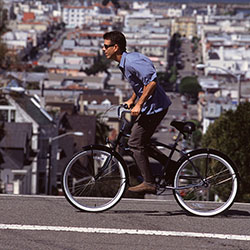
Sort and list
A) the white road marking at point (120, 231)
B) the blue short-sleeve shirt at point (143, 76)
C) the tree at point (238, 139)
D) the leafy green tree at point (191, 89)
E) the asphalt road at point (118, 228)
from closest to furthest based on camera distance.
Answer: the asphalt road at point (118, 228) → the white road marking at point (120, 231) → the blue short-sleeve shirt at point (143, 76) → the tree at point (238, 139) → the leafy green tree at point (191, 89)

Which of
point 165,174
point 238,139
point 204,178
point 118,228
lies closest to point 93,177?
point 165,174

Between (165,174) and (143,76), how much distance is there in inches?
30.6

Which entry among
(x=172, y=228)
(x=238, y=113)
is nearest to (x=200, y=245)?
(x=172, y=228)

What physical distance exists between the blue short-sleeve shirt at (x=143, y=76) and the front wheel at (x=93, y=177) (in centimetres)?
46

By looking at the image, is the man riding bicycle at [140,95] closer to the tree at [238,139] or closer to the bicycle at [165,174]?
the bicycle at [165,174]

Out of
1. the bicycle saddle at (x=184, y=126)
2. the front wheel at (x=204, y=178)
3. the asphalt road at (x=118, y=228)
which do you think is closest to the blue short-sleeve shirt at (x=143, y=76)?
the bicycle saddle at (x=184, y=126)

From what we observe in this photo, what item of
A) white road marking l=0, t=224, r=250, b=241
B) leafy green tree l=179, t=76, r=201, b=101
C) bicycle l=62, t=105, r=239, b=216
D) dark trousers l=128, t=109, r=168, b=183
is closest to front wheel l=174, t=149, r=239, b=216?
bicycle l=62, t=105, r=239, b=216

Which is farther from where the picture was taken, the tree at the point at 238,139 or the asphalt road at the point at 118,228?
the tree at the point at 238,139

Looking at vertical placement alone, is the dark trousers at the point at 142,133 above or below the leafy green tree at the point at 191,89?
above

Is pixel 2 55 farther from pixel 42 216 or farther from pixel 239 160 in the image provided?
pixel 42 216

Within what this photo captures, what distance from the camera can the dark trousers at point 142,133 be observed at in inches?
258

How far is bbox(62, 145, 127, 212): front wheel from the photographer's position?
6.68 metres

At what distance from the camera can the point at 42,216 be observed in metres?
6.57

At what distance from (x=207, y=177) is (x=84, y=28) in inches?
7619
